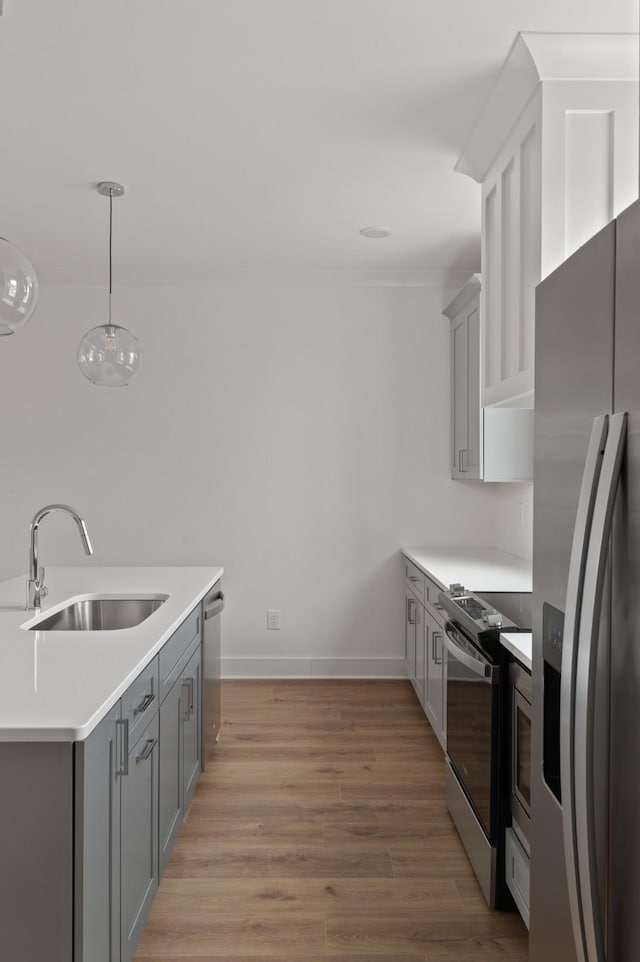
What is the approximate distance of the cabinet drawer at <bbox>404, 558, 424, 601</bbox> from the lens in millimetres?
4090

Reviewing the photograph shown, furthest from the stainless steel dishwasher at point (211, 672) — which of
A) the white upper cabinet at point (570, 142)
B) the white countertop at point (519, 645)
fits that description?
the white upper cabinet at point (570, 142)

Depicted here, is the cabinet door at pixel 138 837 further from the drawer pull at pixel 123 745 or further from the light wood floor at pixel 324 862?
the light wood floor at pixel 324 862

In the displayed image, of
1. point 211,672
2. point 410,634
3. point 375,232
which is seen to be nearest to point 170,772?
point 211,672

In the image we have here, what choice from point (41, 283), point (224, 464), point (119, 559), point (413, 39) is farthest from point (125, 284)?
point (413, 39)

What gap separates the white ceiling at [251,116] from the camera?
2076 millimetres

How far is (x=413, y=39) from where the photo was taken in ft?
7.17

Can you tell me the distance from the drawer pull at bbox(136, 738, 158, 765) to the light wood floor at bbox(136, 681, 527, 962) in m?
0.59

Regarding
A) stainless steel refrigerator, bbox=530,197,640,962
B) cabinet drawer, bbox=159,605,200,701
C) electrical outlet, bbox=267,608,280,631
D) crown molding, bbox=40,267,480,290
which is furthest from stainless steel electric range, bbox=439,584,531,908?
crown molding, bbox=40,267,480,290

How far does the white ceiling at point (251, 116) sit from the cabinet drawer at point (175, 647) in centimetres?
185

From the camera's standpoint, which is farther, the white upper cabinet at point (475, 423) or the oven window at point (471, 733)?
the white upper cabinet at point (475, 423)

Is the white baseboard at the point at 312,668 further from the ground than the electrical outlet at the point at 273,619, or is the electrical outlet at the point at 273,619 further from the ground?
the electrical outlet at the point at 273,619

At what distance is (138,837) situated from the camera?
77.7 inches

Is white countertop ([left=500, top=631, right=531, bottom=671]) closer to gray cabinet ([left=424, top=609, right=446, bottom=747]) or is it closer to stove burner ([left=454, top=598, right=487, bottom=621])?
stove burner ([left=454, top=598, right=487, bottom=621])

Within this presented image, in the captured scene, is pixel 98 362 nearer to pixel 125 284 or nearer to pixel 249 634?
pixel 125 284
